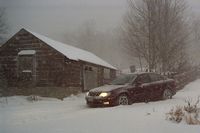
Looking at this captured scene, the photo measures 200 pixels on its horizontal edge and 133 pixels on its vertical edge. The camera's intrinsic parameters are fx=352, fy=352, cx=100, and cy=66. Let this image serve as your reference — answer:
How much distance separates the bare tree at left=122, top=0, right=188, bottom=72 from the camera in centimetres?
2877

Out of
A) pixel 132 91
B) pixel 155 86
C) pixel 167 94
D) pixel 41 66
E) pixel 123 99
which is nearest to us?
pixel 123 99

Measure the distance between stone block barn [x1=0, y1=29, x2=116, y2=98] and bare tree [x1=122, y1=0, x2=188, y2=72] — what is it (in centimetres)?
674

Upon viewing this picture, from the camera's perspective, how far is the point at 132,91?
50.2ft

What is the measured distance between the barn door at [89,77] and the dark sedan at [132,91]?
10.4 meters

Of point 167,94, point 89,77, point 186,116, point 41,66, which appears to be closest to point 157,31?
point 89,77

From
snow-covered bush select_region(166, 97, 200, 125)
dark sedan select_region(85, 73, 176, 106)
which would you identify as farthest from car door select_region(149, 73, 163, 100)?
snow-covered bush select_region(166, 97, 200, 125)

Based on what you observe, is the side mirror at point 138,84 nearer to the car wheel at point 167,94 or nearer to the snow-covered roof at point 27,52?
the car wheel at point 167,94

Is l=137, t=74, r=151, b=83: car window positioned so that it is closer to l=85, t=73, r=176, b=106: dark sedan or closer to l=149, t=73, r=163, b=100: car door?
l=85, t=73, r=176, b=106: dark sedan

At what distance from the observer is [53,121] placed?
10461 millimetres

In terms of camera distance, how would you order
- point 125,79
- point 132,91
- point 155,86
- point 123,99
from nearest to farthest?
point 123,99, point 132,91, point 125,79, point 155,86

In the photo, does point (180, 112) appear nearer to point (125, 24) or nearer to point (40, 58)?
point (40, 58)

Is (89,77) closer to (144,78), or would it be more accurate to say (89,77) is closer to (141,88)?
(144,78)

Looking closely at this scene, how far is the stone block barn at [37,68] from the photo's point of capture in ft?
78.5

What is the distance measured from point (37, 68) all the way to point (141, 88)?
10652 millimetres
